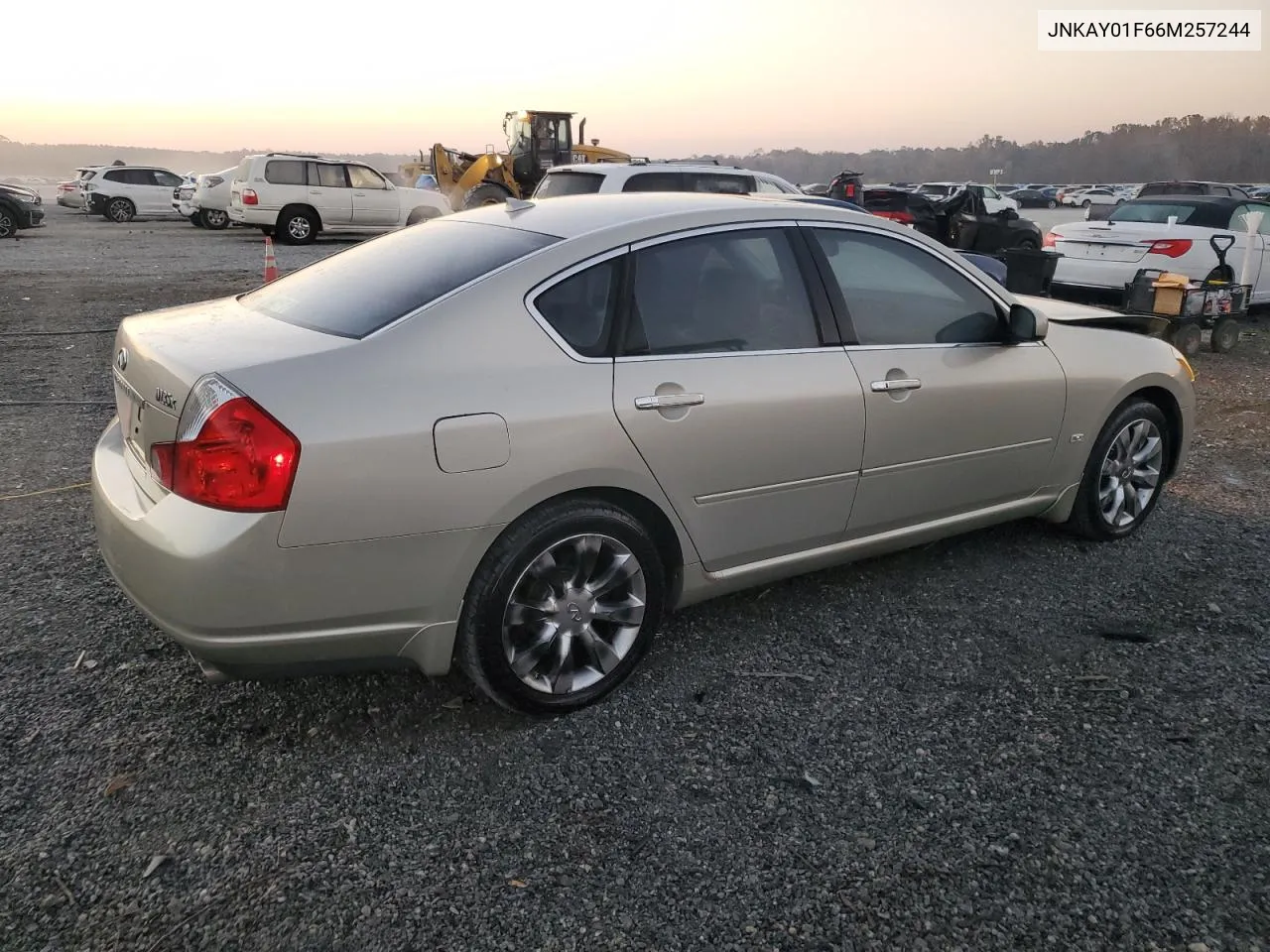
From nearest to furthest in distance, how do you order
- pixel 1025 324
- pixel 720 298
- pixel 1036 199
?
pixel 720 298 → pixel 1025 324 → pixel 1036 199

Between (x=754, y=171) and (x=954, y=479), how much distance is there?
9.37m

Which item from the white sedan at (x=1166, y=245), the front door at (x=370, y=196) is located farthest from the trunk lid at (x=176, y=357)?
the front door at (x=370, y=196)

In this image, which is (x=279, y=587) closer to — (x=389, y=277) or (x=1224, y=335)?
(x=389, y=277)

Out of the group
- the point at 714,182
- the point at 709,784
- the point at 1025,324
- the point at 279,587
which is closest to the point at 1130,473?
the point at 1025,324

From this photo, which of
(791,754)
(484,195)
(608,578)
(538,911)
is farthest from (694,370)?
(484,195)

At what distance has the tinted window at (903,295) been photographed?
3.64m

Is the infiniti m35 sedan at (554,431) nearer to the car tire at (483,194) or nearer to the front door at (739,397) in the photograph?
the front door at (739,397)

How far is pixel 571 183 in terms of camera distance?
38.1ft

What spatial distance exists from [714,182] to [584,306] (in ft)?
30.0

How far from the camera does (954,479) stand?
3.89m

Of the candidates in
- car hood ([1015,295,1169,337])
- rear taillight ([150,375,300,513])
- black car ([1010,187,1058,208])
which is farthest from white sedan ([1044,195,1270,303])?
black car ([1010,187,1058,208])

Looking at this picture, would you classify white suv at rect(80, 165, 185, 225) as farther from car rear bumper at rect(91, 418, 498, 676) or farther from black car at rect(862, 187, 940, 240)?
car rear bumper at rect(91, 418, 498, 676)

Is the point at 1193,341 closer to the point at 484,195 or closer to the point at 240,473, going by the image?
the point at 240,473

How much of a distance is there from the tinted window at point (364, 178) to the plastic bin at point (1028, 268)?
15540 millimetres
